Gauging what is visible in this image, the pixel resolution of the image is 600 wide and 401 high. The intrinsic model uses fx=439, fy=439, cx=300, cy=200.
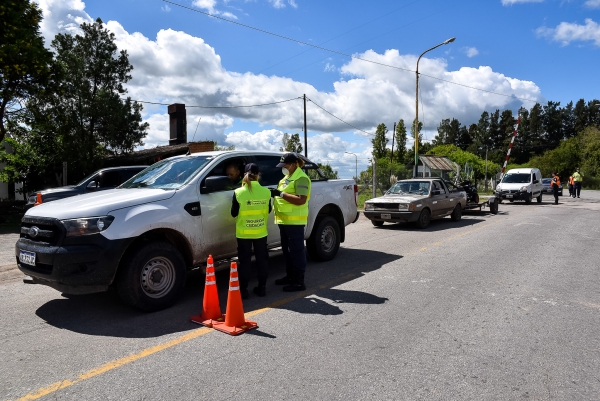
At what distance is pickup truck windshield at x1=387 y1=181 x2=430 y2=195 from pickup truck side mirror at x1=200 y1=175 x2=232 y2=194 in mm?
9001

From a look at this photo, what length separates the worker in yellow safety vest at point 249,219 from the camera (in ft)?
17.5

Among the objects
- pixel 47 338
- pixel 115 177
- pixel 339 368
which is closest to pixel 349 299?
pixel 339 368

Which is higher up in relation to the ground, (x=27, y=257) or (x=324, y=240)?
(x=27, y=257)

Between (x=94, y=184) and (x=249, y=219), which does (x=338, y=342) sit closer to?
(x=249, y=219)

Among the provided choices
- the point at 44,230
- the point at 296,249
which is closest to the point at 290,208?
the point at 296,249

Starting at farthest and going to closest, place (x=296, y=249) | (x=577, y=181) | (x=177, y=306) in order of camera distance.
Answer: (x=577, y=181) < (x=296, y=249) < (x=177, y=306)

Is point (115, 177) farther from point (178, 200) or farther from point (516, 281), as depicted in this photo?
point (516, 281)

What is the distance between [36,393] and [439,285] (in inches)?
193

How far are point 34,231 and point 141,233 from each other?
1145mm

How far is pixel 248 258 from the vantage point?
5.39m

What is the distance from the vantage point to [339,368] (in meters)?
3.54

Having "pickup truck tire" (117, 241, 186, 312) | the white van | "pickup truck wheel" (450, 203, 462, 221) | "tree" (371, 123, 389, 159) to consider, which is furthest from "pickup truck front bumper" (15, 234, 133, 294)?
"tree" (371, 123, 389, 159)

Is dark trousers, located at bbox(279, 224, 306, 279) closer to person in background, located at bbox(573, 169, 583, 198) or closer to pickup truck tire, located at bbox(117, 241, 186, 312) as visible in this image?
pickup truck tire, located at bbox(117, 241, 186, 312)

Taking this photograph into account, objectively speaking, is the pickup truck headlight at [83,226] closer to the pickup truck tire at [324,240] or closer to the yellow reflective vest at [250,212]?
the yellow reflective vest at [250,212]
